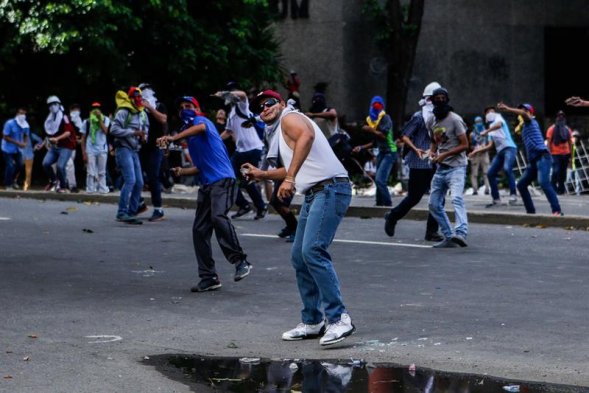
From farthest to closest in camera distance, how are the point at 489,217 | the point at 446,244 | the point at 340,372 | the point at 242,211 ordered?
the point at 242,211 → the point at 489,217 → the point at 446,244 → the point at 340,372

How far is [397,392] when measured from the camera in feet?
22.2

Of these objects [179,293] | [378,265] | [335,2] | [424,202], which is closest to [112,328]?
[179,293]

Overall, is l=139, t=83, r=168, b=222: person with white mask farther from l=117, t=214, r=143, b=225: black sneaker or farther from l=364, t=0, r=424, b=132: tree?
l=364, t=0, r=424, b=132: tree

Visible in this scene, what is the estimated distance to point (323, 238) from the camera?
27.3 ft

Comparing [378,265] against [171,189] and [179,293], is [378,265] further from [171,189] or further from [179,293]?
[171,189]

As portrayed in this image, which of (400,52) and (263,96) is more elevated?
(400,52)

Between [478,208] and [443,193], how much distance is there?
6.37 m

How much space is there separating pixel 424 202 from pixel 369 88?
15941mm

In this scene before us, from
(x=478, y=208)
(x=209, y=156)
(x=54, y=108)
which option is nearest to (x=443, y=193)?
(x=209, y=156)

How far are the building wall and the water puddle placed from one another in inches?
1147

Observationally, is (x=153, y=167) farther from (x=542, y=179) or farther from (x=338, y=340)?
(x=338, y=340)

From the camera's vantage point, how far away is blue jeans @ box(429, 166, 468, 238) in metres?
14.2

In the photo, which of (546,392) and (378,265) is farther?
(378,265)

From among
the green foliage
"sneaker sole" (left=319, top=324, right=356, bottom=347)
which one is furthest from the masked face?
"sneaker sole" (left=319, top=324, right=356, bottom=347)
